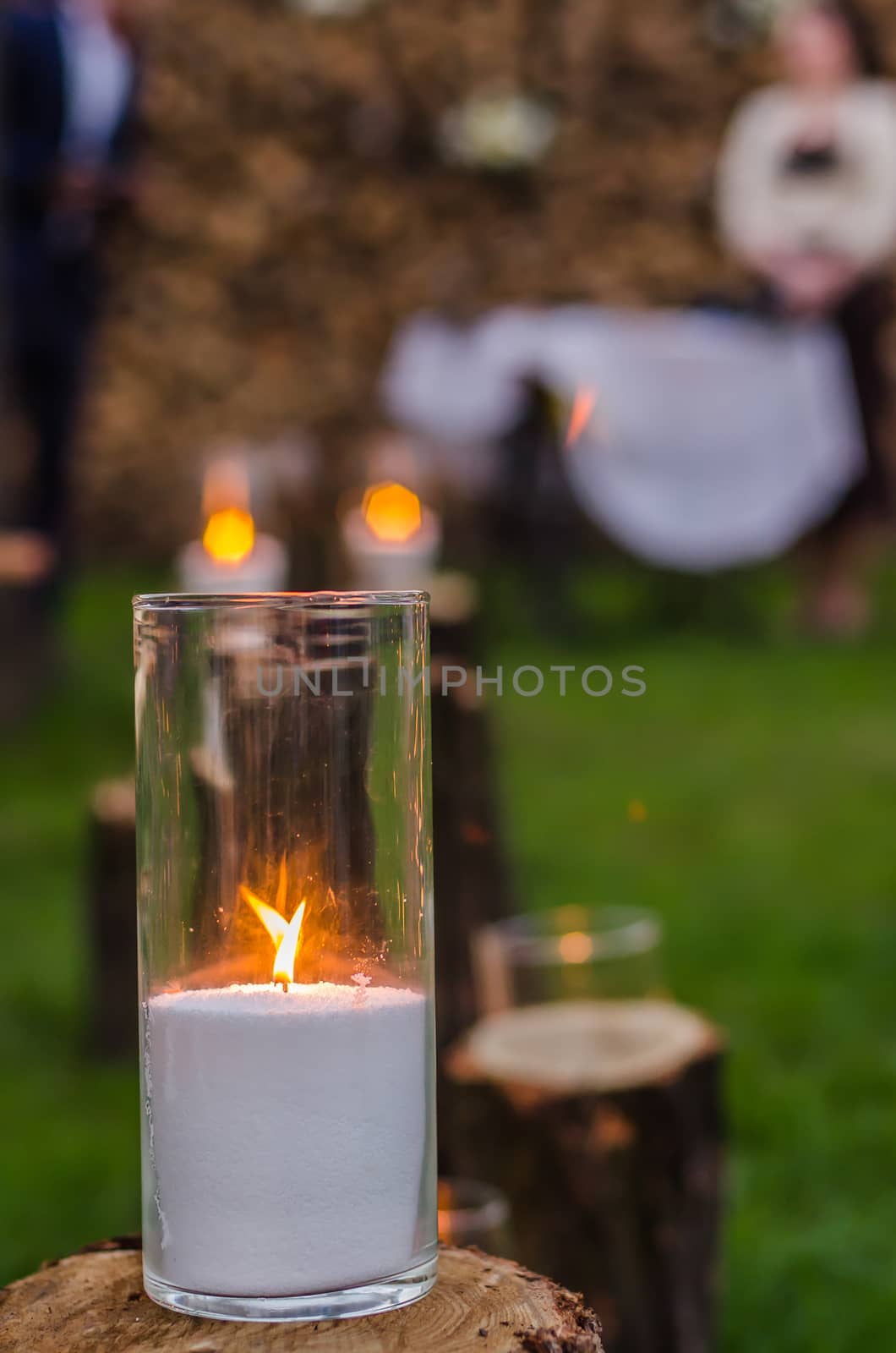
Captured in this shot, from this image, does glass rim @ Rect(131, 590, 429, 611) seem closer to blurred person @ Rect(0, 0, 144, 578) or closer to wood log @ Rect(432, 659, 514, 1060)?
wood log @ Rect(432, 659, 514, 1060)

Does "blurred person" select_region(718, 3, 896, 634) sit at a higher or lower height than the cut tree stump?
higher

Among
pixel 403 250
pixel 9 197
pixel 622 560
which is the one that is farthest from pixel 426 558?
pixel 403 250

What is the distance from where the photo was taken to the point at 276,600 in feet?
2.67

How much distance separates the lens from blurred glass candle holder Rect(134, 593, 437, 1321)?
0.81 m

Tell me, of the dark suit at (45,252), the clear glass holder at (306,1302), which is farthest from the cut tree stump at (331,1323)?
the dark suit at (45,252)

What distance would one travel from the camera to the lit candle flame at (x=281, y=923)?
834 mm

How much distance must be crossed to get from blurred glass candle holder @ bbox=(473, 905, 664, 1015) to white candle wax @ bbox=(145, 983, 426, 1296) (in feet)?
3.08

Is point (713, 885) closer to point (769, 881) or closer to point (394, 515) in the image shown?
point (769, 881)

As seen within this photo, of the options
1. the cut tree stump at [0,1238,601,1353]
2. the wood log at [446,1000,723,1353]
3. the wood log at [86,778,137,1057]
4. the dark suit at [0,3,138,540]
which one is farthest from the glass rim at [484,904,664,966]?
the dark suit at [0,3,138,540]

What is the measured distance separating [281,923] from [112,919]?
6.95 feet

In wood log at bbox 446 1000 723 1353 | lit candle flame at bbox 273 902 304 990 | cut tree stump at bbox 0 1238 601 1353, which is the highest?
lit candle flame at bbox 273 902 304 990

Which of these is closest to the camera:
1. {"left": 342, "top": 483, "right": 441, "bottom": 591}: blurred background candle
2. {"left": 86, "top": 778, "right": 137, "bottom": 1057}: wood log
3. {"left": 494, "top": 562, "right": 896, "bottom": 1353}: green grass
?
Result: {"left": 494, "top": 562, "right": 896, "bottom": 1353}: green grass

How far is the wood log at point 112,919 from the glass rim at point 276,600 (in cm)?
205

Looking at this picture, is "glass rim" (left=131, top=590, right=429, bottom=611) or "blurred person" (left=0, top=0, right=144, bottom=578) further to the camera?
"blurred person" (left=0, top=0, right=144, bottom=578)
